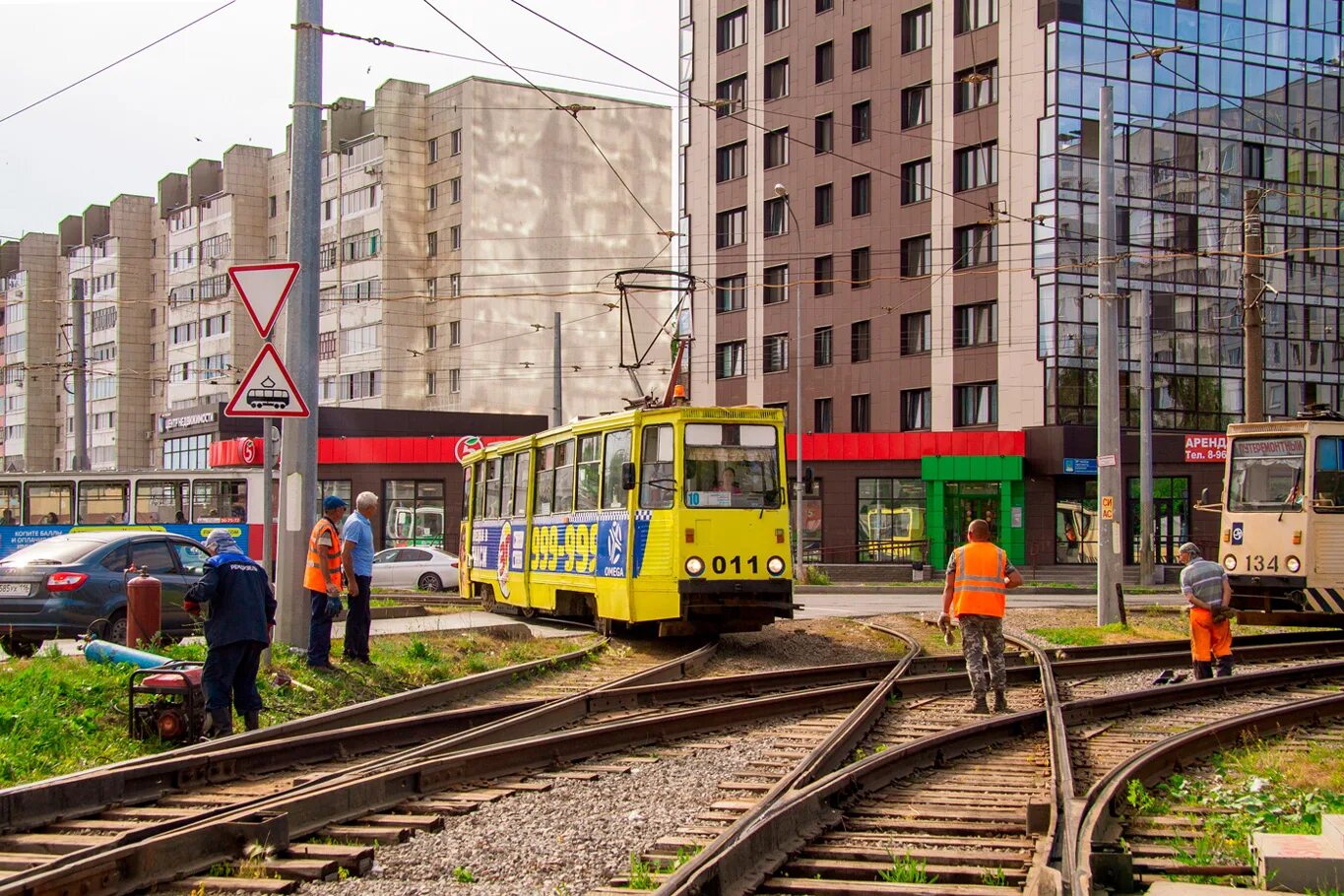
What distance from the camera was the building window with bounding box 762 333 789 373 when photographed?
53.5 m

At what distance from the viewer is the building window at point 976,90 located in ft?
156

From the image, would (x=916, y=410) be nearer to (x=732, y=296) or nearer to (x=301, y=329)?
(x=732, y=296)

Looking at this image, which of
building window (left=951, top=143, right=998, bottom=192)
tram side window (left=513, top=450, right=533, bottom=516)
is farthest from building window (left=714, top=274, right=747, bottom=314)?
tram side window (left=513, top=450, right=533, bottom=516)

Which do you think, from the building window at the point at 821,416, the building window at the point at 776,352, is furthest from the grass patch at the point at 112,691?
the building window at the point at 776,352

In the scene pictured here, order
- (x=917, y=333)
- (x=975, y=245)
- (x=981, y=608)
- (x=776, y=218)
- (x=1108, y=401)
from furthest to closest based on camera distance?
(x=776, y=218)
(x=917, y=333)
(x=975, y=245)
(x=1108, y=401)
(x=981, y=608)

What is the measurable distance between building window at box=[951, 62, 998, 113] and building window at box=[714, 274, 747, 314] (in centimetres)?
1064

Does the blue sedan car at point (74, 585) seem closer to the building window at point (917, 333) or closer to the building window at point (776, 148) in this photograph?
the building window at point (917, 333)

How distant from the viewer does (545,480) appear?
66.5 feet

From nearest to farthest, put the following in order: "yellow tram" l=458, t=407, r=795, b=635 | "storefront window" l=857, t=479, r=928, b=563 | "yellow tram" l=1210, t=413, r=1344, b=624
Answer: "yellow tram" l=458, t=407, r=795, b=635, "yellow tram" l=1210, t=413, r=1344, b=624, "storefront window" l=857, t=479, r=928, b=563

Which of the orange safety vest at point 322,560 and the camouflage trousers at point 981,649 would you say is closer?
the camouflage trousers at point 981,649

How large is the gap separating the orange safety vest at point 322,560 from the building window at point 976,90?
38.3 m

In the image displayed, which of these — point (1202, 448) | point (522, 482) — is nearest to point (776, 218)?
point (1202, 448)

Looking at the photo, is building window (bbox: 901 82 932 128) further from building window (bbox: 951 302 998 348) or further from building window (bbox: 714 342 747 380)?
building window (bbox: 714 342 747 380)

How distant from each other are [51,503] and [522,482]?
15.3 metres
